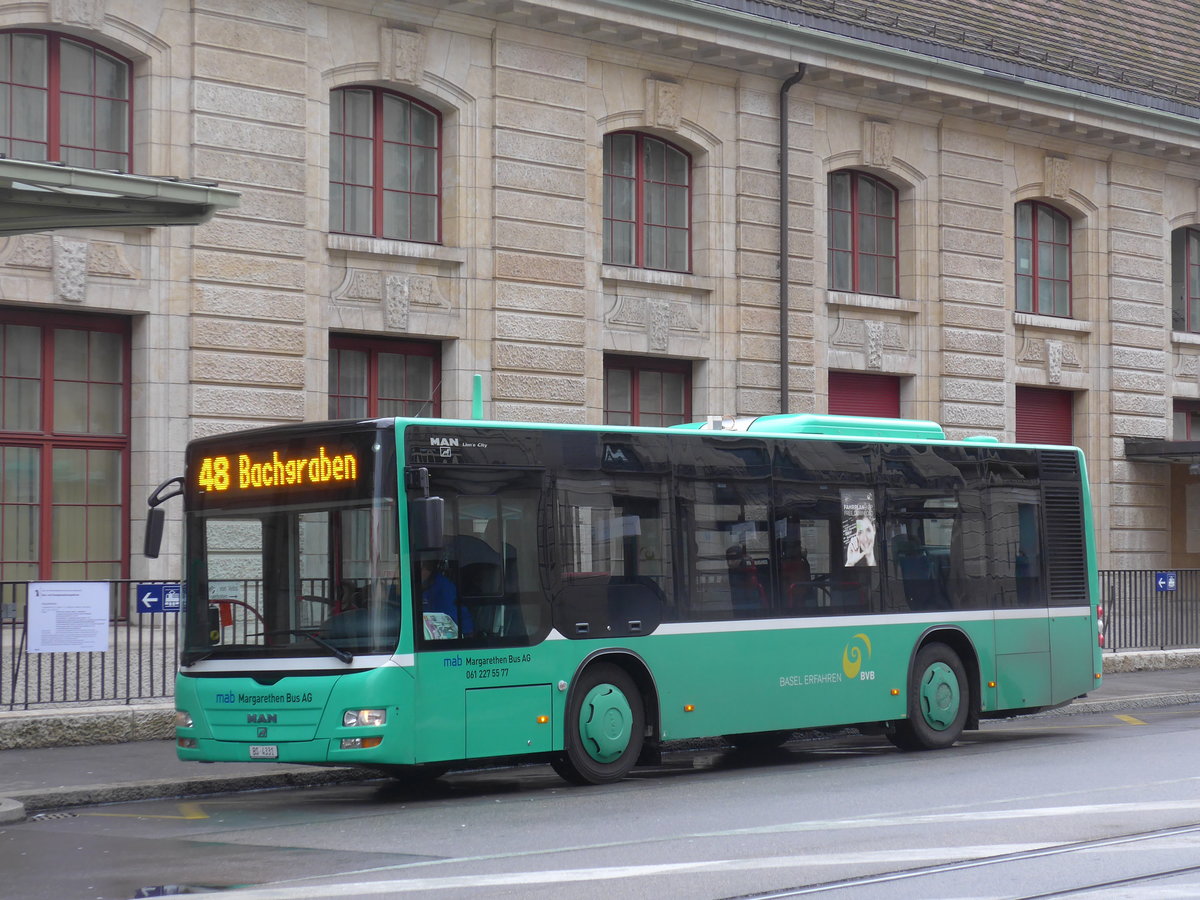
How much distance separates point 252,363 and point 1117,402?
16461mm

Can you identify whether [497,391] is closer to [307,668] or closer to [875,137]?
[875,137]

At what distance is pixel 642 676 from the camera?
545 inches

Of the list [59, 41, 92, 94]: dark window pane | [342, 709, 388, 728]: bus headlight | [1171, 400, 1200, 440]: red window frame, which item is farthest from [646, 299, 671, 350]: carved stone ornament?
[342, 709, 388, 728]: bus headlight

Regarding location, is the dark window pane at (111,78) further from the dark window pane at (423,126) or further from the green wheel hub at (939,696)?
the green wheel hub at (939,696)

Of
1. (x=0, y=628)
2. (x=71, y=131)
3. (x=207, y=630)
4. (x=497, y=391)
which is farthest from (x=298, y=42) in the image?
(x=207, y=630)

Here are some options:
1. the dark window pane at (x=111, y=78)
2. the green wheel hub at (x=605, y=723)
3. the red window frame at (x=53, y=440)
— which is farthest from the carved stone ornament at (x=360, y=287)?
the green wheel hub at (x=605, y=723)

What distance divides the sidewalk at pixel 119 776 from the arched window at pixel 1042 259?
18.5 m

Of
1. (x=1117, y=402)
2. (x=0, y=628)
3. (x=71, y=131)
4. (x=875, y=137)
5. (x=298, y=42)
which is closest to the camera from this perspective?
(x=0, y=628)

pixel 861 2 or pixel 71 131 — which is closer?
pixel 71 131

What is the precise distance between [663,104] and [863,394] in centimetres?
594

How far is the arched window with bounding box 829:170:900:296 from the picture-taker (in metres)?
27.5

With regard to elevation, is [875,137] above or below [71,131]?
above

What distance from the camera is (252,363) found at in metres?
21.0

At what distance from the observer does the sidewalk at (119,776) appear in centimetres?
1293
